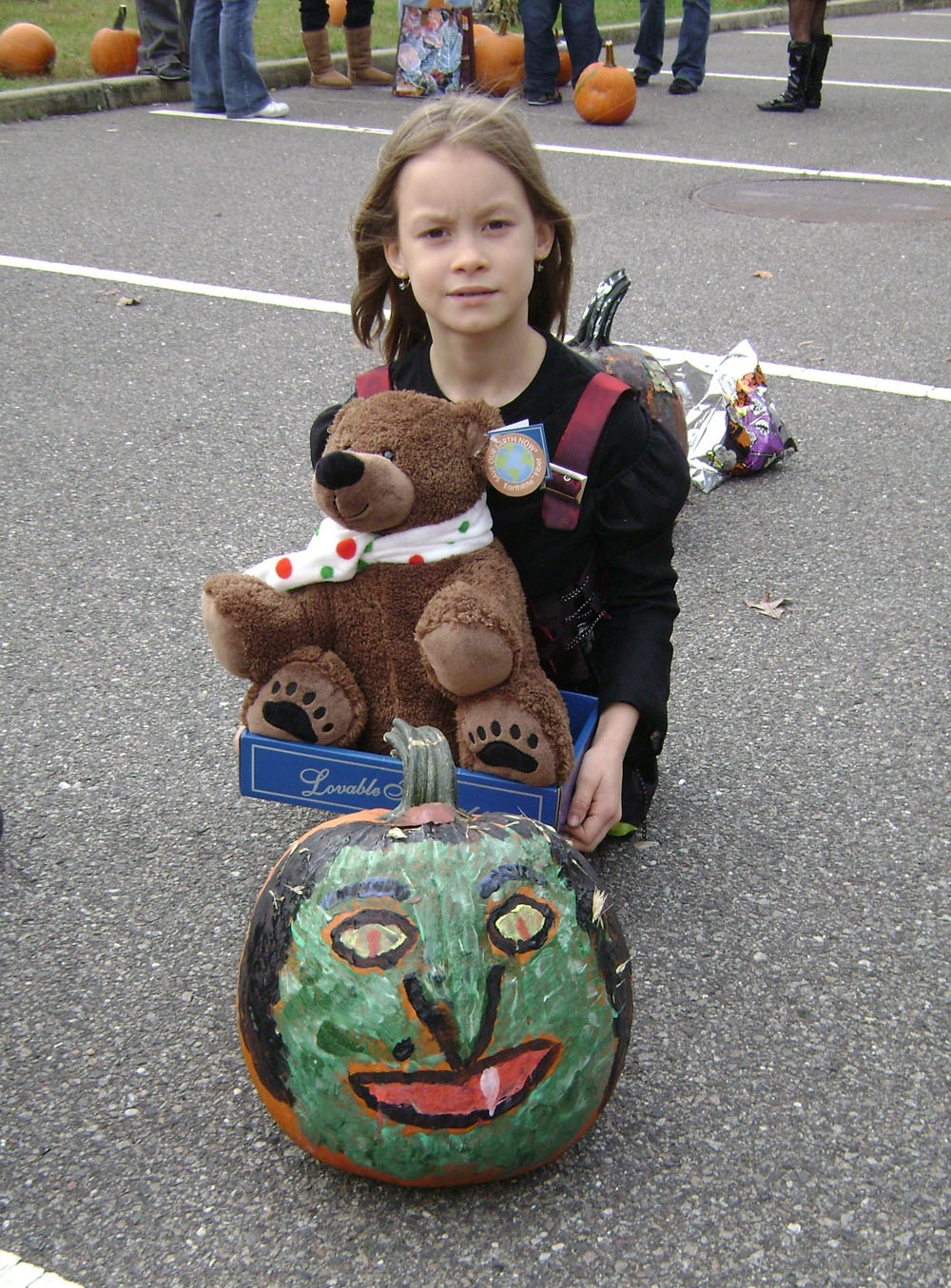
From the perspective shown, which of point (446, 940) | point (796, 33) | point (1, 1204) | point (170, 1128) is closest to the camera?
point (446, 940)

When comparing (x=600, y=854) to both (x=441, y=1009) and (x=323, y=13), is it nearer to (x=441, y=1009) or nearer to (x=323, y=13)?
(x=441, y=1009)

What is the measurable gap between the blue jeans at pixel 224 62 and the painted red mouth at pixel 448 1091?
879 centimetres

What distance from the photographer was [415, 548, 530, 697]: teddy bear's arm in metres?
2.10

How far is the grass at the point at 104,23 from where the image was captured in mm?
11385

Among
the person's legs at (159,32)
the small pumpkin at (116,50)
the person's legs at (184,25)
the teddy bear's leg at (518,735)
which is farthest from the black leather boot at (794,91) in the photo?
the teddy bear's leg at (518,735)

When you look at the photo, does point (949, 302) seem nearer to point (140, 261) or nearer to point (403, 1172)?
point (140, 261)

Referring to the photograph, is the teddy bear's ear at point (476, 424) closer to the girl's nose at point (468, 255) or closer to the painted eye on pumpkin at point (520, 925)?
the girl's nose at point (468, 255)

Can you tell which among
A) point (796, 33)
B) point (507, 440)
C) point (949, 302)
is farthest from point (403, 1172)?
point (796, 33)

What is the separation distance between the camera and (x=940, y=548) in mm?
3881

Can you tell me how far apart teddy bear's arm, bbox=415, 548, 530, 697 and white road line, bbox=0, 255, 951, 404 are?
96.9 inches

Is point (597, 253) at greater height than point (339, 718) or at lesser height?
lesser

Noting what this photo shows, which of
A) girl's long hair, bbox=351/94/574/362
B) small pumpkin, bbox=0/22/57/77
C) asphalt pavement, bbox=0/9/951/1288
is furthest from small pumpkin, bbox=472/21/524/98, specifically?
girl's long hair, bbox=351/94/574/362

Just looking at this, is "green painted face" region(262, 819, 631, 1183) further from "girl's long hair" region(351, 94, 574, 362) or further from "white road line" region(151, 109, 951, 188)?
"white road line" region(151, 109, 951, 188)

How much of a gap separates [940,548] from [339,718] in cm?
226
